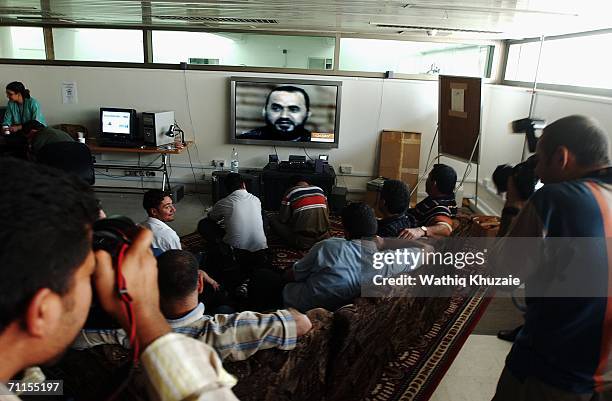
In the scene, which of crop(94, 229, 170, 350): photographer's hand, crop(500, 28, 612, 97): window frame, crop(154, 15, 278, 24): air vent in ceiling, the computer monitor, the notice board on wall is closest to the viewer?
crop(94, 229, 170, 350): photographer's hand

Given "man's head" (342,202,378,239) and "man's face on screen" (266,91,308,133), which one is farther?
"man's face on screen" (266,91,308,133)

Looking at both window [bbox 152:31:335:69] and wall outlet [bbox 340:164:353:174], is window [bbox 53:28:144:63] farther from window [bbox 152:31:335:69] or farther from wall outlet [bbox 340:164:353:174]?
wall outlet [bbox 340:164:353:174]

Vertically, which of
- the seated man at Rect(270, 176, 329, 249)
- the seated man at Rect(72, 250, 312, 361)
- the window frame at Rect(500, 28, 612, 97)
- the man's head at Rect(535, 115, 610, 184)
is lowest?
the seated man at Rect(270, 176, 329, 249)

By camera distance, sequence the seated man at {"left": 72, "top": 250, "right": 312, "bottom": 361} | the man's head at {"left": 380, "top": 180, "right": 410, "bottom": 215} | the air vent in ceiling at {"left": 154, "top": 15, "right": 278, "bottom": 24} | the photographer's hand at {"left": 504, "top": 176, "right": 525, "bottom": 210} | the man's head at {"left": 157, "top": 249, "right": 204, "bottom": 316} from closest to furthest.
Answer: the seated man at {"left": 72, "top": 250, "right": 312, "bottom": 361}
the man's head at {"left": 157, "top": 249, "right": 204, "bottom": 316}
the photographer's hand at {"left": 504, "top": 176, "right": 525, "bottom": 210}
the man's head at {"left": 380, "top": 180, "right": 410, "bottom": 215}
the air vent in ceiling at {"left": 154, "top": 15, "right": 278, "bottom": 24}

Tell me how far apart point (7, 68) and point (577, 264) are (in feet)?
21.8

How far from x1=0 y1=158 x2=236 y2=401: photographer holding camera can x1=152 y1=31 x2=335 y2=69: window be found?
5.26 m

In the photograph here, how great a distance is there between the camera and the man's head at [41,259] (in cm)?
50

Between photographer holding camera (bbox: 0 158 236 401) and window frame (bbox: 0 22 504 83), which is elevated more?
window frame (bbox: 0 22 504 83)

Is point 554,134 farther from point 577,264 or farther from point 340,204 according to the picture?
point 340,204

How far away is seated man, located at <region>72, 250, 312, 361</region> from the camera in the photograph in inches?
54.3

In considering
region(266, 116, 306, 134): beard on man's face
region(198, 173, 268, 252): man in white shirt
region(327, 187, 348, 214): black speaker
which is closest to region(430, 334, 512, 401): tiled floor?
region(198, 173, 268, 252): man in white shirt

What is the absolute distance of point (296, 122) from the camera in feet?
18.4

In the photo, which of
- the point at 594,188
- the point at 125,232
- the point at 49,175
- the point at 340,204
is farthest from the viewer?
the point at 340,204

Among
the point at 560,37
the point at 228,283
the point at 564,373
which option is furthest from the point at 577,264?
the point at 560,37
